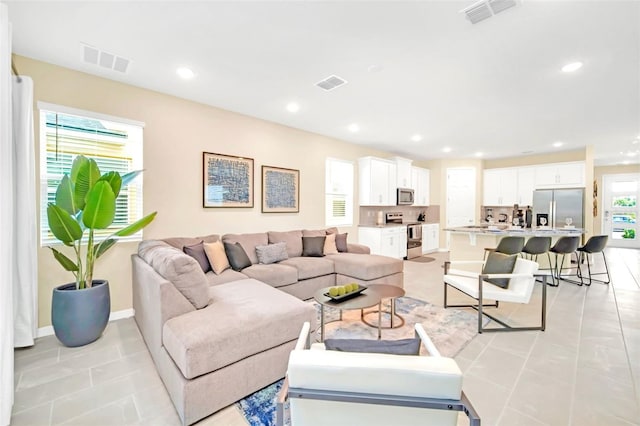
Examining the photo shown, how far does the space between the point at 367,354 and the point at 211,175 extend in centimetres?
359

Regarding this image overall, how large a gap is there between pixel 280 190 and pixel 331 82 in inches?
84.0

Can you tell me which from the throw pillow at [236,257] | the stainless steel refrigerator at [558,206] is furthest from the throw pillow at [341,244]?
the stainless steel refrigerator at [558,206]

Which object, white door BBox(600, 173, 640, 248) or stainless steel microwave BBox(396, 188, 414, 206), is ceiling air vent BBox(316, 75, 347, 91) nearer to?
stainless steel microwave BBox(396, 188, 414, 206)

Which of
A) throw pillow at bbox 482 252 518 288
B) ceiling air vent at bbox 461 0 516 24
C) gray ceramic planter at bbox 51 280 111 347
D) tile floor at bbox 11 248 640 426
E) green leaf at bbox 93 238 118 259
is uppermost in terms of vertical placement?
ceiling air vent at bbox 461 0 516 24

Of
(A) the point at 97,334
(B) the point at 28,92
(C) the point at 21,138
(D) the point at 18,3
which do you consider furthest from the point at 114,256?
(D) the point at 18,3

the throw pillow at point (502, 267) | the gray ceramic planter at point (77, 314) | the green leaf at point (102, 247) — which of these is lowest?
the gray ceramic planter at point (77, 314)

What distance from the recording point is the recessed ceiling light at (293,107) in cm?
390

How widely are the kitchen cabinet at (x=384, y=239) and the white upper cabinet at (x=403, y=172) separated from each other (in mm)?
1210

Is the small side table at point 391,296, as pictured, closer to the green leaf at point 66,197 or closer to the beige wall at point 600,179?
the green leaf at point 66,197

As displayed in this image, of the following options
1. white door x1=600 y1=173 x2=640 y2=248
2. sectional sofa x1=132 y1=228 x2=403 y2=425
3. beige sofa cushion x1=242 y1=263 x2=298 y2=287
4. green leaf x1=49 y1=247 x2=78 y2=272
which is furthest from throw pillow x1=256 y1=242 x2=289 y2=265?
white door x1=600 y1=173 x2=640 y2=248

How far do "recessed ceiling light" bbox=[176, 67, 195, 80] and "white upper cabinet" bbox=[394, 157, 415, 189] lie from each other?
521 centimetres

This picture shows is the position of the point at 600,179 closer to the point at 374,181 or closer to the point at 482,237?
the point at 482,237

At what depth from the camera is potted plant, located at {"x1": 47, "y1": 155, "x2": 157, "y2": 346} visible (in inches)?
96.0

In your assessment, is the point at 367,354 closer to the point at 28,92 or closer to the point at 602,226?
the point at 28,92
